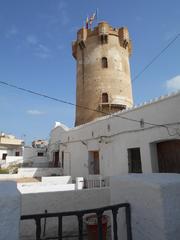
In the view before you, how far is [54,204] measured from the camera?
4.57 metres

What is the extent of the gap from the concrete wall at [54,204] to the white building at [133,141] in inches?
171

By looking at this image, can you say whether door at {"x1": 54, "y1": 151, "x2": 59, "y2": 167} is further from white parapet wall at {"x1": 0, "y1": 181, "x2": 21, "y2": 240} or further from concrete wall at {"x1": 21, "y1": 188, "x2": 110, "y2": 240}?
white parapet wall at {"x1": 0, "y1": 181, "x2": 21, "y2": 240}

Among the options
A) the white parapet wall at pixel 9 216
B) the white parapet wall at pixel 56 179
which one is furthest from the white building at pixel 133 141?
the white parapet wall at pixel 9 216

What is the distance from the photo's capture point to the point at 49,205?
14.9 ft

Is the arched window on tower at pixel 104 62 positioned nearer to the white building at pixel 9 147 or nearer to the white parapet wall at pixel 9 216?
the white parapet wall at pixel 9 216

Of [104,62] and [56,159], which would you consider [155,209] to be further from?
[56,159]

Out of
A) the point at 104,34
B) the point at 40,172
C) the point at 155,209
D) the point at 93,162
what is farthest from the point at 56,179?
the point at 104,34

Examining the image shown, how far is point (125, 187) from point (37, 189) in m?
5.60

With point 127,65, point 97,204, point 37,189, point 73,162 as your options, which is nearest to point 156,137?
point 97,204

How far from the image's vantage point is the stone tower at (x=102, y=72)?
1764 centimetres

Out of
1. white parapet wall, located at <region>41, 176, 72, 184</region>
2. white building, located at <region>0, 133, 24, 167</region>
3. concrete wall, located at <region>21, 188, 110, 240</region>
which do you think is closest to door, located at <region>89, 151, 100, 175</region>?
white parapet wall, located at <region>41, 176, 72, 184</region>

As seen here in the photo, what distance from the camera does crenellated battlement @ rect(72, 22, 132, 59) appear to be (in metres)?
18.9

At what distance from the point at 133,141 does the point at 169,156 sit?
1915mm

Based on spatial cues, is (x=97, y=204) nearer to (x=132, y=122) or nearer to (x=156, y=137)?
(x=156, y=137)
